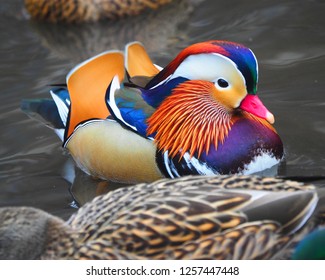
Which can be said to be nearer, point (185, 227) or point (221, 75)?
point (185, 227)

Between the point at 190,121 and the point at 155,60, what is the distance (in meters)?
1.65

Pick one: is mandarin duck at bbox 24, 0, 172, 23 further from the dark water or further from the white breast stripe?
the white breast stripe

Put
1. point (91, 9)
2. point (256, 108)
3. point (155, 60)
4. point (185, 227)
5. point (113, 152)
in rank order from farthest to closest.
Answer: point (91, 9), point (155, 60), point (113, 152), point (256, 108), point (185, 227)

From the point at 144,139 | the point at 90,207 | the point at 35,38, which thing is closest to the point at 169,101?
the point at 144,139

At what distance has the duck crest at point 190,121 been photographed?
532 cm

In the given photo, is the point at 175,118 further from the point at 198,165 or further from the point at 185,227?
the point at 185,227

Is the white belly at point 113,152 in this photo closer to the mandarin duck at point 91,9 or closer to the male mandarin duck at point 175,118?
the male mandarin duck at point 175,118

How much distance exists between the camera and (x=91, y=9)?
7949 millimetres

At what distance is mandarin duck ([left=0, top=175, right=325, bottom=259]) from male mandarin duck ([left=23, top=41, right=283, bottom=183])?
1.29 meters

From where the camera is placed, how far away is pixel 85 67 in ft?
18.3

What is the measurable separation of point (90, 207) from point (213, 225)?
58 cm

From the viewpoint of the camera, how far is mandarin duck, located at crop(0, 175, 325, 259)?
3.80 meters

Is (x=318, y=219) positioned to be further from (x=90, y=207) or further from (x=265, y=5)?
(x=265, y=5)

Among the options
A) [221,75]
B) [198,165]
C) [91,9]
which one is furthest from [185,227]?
[91,9]
